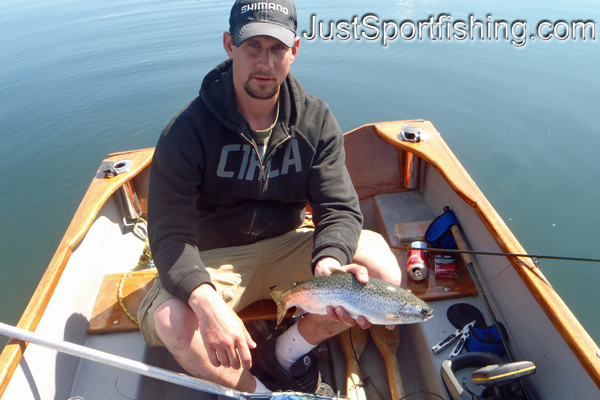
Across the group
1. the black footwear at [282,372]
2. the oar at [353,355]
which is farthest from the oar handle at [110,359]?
the oar at [353,355]

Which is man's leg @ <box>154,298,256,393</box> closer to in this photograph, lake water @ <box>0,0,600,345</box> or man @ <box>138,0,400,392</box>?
Answer: man @ <box>138,0,400,392</box>

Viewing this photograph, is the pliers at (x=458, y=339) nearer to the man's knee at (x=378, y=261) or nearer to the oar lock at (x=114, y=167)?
the man's knee at (x=378, y=261)

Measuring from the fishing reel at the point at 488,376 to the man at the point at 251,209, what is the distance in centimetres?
54

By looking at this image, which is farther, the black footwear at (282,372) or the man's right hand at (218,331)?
the black footwear at (282,372)

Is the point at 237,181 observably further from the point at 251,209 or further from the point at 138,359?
A: the point at 138,359

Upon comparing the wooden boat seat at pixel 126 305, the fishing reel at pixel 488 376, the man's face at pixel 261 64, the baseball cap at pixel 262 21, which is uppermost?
the baseball cap at pixel 262 21

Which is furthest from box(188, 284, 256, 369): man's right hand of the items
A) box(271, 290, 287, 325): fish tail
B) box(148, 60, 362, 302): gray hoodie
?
box(271, 290, 287, 325): fish tail

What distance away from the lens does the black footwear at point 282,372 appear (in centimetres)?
247

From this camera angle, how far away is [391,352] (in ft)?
9.35

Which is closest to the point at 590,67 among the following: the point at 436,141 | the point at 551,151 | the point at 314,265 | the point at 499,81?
the point at 499,81

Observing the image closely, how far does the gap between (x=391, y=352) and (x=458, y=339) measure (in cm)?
48

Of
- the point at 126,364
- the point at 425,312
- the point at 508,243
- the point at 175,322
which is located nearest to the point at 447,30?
the point at 508,243

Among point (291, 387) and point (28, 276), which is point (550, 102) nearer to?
point (291, 387)

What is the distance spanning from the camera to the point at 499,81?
8492 mm
